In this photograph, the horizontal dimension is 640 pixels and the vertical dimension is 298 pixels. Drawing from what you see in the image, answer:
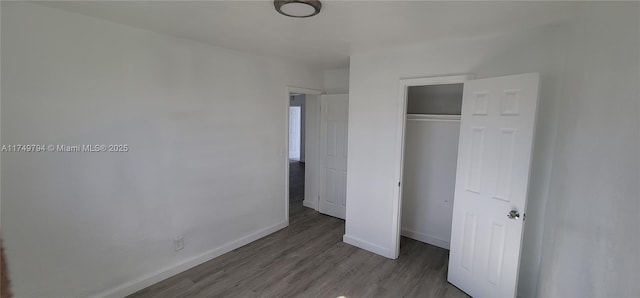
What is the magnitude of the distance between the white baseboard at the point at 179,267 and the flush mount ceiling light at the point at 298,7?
8.52ft

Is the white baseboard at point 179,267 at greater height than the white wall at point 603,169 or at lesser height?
lesser

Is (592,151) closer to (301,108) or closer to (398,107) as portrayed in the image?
(398,107)

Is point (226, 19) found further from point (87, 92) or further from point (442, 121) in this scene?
point (442, 121)

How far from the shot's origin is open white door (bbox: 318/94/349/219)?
4254 millimetres

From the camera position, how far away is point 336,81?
171 inches

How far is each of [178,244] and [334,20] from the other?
2.58m

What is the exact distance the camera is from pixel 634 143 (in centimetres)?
65

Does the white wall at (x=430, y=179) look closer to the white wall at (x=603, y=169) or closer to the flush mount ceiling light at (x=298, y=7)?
the flush mount ceiling light at (x=298, y=7)

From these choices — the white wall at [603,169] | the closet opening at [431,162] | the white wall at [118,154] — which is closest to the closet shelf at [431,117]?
the closet opening at [431,162]

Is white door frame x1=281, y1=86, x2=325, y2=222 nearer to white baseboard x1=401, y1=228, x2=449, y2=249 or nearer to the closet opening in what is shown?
the closet opening

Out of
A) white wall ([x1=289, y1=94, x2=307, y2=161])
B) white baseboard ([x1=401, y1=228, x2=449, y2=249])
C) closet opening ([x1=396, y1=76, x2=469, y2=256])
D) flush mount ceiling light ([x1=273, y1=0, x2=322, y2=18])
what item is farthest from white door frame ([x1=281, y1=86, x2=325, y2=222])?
white wall ([x1=289, y1=94, x2=307, y2=161])

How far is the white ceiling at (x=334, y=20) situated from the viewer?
6.04ft

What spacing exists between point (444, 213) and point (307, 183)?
89.6 inches

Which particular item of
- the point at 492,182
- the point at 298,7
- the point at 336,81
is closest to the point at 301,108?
the point at 336,81
